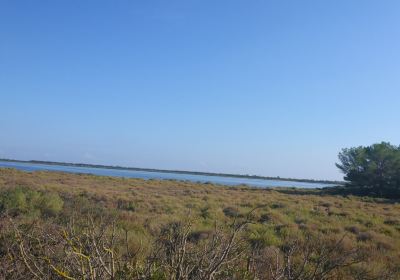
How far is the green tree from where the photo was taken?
176ft

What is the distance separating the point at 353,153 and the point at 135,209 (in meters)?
50.1

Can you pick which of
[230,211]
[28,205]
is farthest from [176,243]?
[230,211]

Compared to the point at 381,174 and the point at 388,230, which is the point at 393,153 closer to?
the point at 381,174

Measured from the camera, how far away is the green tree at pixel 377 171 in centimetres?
5350

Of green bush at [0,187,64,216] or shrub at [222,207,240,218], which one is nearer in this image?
green bush at [0,187,64,216]

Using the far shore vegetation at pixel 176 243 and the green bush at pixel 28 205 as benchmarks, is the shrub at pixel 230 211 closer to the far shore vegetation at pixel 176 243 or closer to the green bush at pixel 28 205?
the far shore vegetation at pixel 176 243

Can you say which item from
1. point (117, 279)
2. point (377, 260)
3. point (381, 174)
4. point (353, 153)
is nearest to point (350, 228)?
point (377, 260)

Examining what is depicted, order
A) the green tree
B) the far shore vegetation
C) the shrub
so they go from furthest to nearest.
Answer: the green tree < the shrub < the far shore vegetation

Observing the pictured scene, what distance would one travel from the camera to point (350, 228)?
608 inches

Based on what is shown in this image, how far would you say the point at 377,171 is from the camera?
55.7m

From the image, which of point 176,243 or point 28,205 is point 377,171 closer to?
point 28,205

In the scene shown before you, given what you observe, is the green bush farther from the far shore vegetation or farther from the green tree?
the green tree

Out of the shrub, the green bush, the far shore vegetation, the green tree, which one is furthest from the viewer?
the green tree

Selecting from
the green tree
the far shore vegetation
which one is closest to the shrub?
the far shore vegetation
